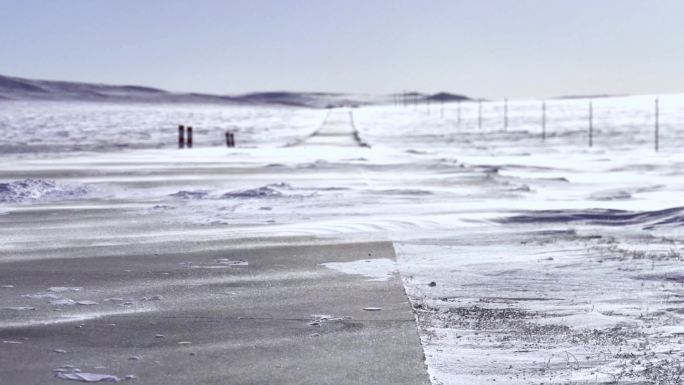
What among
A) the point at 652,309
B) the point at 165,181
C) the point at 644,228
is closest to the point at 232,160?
the point at 165,181

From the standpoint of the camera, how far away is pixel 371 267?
31.4 feet

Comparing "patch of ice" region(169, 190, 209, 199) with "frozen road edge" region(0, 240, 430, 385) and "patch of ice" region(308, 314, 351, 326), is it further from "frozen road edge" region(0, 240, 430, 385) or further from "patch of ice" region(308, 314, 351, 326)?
"patch of ice" region(308, 314, 351, 326)

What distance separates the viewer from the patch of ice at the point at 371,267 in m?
9.13

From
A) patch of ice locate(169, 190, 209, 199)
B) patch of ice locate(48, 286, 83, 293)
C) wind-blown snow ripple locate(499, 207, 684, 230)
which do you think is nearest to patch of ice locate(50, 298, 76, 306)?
patch of ice locate(48, 286, 83, 293)

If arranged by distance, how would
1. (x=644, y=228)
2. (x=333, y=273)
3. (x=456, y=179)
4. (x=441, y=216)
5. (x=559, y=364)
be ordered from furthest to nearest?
(x=456, y=179) → (x=441, y=216) → (x=644, y=228) → (x=333, y=273) → (x=559, y=364)

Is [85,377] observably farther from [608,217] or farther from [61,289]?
[608,217]

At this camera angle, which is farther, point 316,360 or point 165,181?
point 165,181

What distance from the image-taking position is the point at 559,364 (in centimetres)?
609

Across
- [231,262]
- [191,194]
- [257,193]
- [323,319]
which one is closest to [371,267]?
[231,262]

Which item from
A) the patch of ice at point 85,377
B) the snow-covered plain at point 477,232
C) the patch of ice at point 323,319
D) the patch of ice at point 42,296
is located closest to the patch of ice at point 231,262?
the snow-covered plain at point 477,232

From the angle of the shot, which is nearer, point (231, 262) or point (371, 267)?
point (371, 267)

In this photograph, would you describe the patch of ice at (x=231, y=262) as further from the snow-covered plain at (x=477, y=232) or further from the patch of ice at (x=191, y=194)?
the patch of ice at (x=191, y=194)

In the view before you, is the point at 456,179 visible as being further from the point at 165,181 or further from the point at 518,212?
the point at 518,212

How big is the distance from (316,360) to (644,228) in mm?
7149
